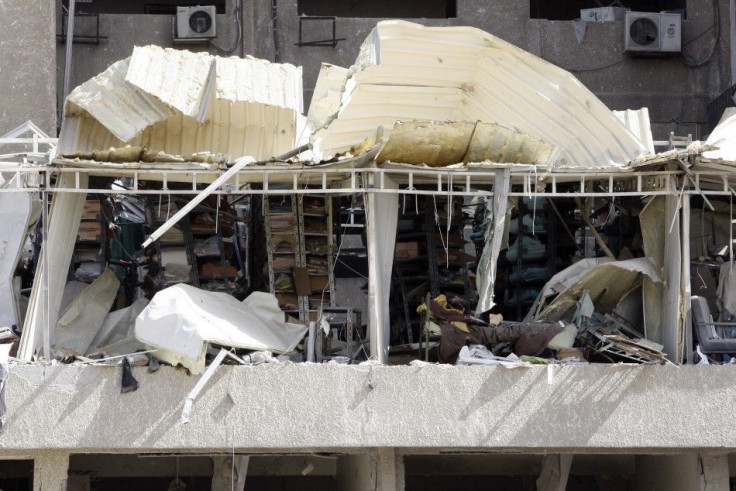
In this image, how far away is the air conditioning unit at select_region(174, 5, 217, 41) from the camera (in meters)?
23.2

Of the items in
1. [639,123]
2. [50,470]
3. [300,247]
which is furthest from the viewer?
[639,123]

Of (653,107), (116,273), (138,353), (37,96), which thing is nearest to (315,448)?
(138,353)

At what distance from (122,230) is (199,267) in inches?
39.3

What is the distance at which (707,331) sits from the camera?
1686cm

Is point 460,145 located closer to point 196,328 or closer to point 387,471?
point 196,328

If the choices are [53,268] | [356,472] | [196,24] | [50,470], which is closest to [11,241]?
[53,268]

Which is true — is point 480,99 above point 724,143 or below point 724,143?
above

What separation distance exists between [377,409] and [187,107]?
359 cm

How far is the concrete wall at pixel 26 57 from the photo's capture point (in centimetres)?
2208

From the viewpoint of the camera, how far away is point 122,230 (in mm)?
18797

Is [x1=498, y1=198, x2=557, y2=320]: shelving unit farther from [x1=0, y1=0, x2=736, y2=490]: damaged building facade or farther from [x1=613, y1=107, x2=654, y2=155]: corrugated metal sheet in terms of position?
[x1=613, y1=107, x2=654, y2=155]: corrugated metal sheet

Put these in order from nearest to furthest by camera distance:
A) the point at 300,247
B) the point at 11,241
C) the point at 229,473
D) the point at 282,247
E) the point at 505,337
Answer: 1. the point at 505,337
2. the point at 229,473
3. the point at 11,241
4. the point at 300,247
5. the point at 282,247

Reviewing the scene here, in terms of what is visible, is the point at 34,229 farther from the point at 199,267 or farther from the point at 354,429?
the point at 354,429

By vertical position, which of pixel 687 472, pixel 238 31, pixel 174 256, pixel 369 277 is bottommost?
pixel 687 472
